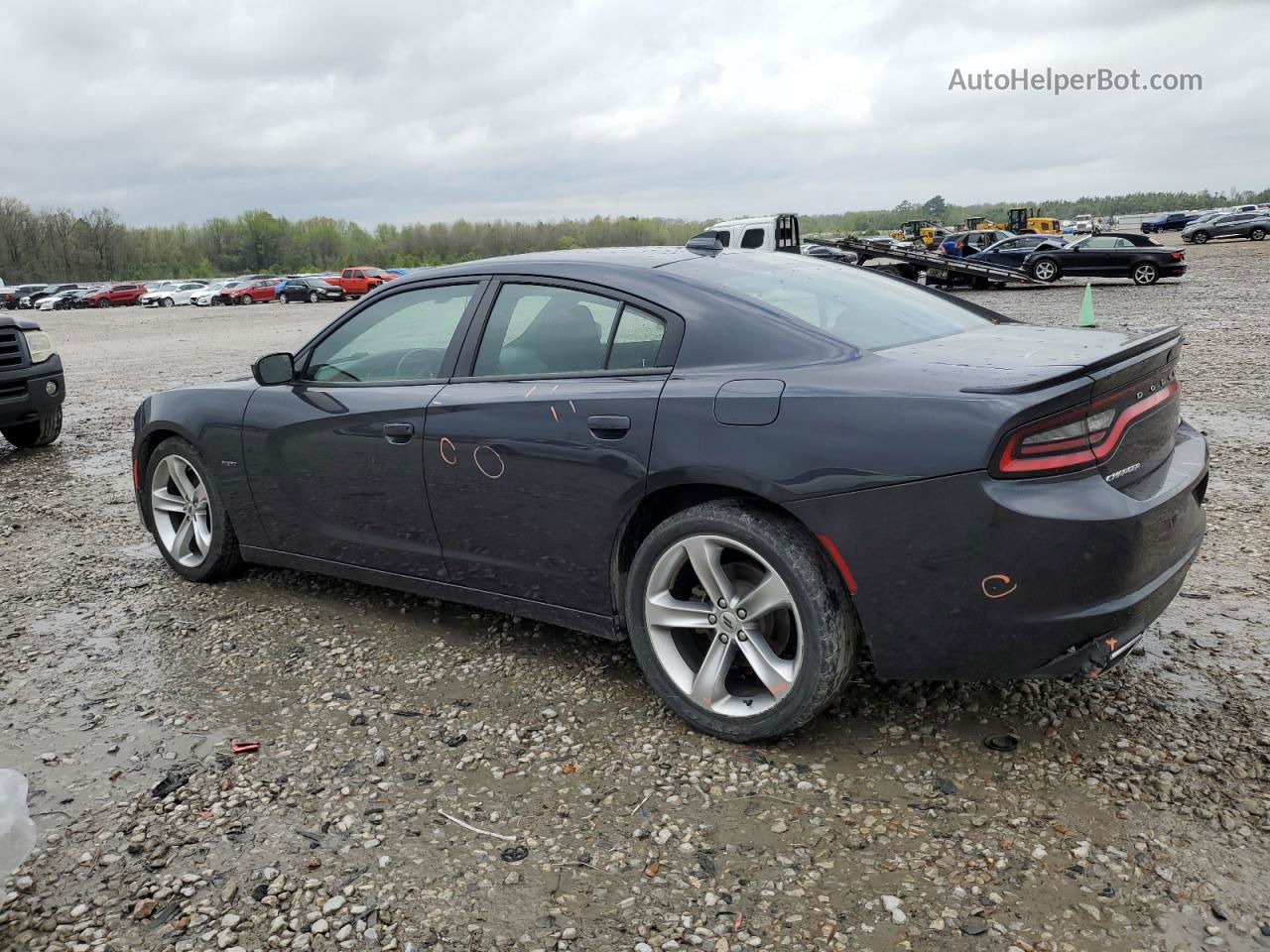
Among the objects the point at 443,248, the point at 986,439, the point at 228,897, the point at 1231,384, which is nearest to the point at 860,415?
the point at 986,439

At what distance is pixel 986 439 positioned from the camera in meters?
2.70

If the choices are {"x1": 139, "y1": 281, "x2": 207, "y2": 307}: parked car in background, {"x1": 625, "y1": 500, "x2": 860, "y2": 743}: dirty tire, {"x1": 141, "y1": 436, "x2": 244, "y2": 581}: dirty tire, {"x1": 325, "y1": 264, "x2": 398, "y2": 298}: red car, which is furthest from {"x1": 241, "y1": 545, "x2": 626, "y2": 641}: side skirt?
{"x1": 139, "y1": 281, "x2": 207, "y2": 307}: parked car in background

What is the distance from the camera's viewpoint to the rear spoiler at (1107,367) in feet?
9.05

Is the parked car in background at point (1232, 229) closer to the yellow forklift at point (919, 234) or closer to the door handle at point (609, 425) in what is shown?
the yellow forklift at point (919, 234)

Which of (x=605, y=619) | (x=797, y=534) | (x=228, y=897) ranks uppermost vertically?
(x=797, y=534)

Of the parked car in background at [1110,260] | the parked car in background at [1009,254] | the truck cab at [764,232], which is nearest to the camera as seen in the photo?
the truck cab at [764,232]

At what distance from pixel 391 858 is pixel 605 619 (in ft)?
3.70

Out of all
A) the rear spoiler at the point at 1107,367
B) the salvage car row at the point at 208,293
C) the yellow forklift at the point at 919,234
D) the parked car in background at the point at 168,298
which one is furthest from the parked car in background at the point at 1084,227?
the rear spoiler at the point at 1107,367

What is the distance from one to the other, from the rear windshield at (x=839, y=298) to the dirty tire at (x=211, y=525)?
2.56m

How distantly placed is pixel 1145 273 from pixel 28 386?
84.3ft

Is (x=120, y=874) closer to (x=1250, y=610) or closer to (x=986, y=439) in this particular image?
(x=986, y=439)

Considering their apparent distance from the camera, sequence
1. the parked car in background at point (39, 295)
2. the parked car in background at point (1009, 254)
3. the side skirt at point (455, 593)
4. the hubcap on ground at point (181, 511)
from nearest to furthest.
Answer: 1. the side skirt at point (455, 593)
2. the hubcap on ground at point (181, 511)
3. the parked car in background at point (1009, 254)
4. the parked car in background at point (39, 295)

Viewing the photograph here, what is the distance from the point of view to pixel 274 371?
447 centimetres

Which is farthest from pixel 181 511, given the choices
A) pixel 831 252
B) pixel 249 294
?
pixel 249 294
